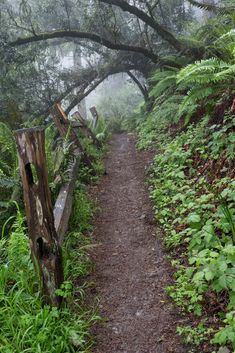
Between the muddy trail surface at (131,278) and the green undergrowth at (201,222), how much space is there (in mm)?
172

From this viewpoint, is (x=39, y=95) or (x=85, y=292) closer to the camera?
(x=85, y=292)

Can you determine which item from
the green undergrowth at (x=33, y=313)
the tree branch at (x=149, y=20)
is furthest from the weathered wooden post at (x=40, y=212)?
the tree branch at (x=149, y=20)

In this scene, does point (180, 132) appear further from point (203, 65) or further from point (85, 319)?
point (85, 319)

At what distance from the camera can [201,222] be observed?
13.0 ft

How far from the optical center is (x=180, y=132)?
292 inches

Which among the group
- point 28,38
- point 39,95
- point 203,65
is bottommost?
point 203,65

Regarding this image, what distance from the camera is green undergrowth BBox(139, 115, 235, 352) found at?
288 cm

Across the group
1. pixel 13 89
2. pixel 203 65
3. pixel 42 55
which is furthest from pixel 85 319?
pixel 42 55

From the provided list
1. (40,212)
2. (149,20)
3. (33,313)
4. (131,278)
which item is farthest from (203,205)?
(149,20)

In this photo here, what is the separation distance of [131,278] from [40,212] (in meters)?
1.47

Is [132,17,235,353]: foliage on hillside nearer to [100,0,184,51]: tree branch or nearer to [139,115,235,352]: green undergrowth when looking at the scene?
[139,115,235,352]: green undergrowth

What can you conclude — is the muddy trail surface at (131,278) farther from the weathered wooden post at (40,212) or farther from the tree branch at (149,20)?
the tree branch at (149,20)

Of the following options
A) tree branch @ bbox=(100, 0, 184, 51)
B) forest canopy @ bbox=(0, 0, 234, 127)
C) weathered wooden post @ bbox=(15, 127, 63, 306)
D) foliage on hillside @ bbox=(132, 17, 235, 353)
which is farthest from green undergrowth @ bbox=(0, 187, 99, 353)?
tree branch @ bbox=(100, 0, 184, 51)

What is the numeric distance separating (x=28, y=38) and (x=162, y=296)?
8679 mm
